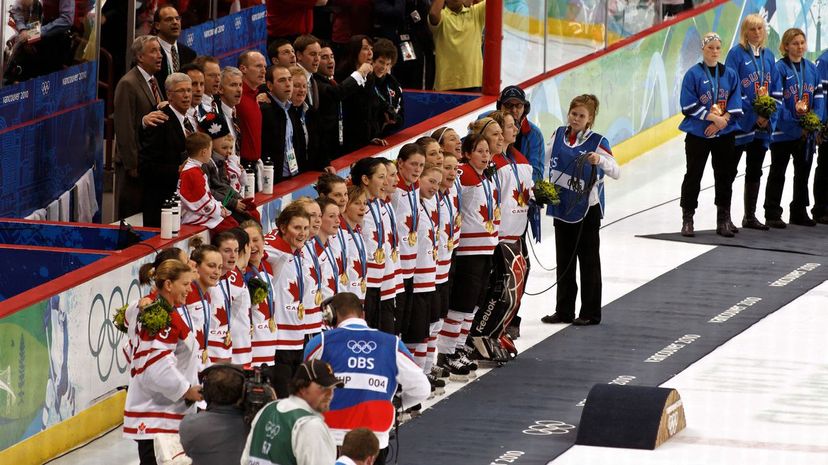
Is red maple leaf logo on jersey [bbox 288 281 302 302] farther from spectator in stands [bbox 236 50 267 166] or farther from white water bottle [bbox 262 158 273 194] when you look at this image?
spectator in stands [bbox 236 50 267 166]

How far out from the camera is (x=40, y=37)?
1351 centimetres

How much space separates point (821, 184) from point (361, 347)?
9888 millimetres

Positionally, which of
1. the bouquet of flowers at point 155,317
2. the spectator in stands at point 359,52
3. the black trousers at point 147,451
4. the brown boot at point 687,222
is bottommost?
the brown boot at point 687,222

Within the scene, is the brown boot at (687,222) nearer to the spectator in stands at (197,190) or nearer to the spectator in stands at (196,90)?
the spectator in stands at (196,90)

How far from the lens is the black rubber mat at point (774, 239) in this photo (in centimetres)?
1667

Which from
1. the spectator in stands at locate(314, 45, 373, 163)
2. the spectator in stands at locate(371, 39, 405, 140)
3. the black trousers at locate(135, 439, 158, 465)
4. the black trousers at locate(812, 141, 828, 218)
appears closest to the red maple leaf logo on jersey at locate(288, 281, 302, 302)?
the black trousers at locate(135, 439, 158, 465)

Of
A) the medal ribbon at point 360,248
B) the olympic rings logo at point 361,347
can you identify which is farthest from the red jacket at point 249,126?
the olympic rings logo at point 361,347

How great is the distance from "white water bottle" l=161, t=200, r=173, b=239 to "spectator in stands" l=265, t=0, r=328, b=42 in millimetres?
4982

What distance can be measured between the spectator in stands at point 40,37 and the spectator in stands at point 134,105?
85 centimetres

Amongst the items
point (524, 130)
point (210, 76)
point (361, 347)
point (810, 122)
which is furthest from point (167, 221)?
point (810, 122)

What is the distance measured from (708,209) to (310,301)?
27.7ft

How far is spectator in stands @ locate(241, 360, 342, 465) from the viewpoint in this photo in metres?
7.50

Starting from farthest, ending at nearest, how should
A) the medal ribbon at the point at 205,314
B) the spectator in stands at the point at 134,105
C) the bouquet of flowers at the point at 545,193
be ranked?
the bouquet of flowers at the point at 545,193 < the spectator in stands at the point at 134,105 < the medal ribbon at the point at 205,314

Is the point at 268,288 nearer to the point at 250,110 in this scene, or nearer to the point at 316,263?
the point at 316,263
